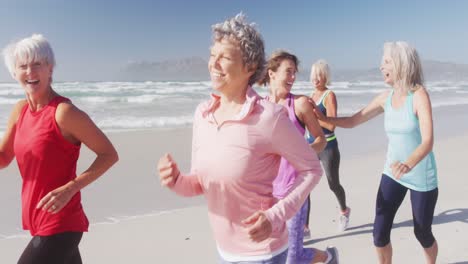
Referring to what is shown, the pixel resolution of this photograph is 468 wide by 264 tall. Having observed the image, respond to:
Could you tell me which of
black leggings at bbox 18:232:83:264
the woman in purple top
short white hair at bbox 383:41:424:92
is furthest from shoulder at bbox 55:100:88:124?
short white hair at bbox 383:41:424:92

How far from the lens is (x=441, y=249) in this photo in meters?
4.64

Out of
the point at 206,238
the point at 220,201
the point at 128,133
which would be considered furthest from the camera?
the point at 128,133

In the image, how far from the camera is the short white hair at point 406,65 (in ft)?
11.2

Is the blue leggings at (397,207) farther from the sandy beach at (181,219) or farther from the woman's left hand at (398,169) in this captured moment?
the sandy beach at (181,219)

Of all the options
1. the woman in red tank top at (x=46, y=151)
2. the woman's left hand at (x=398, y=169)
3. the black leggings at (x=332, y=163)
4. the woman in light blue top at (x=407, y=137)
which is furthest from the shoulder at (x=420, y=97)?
the woman in red tank top at (x=46, y=151)

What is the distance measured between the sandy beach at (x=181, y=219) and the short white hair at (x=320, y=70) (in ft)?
5.43

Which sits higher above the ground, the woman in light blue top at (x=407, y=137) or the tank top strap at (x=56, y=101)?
the tank top strap at (x=56, y=101)

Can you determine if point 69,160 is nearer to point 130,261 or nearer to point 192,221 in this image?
point 130,261

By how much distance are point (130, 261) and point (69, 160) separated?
218 cm

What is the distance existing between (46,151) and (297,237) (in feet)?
5.98

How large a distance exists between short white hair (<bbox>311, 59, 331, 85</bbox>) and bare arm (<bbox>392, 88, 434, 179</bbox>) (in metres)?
1.94

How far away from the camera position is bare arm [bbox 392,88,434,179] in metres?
3.10

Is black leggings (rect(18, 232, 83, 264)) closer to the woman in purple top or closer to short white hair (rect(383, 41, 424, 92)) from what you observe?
the woman in purple top

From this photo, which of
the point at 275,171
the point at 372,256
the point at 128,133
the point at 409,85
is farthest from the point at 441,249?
the point at 128,133
